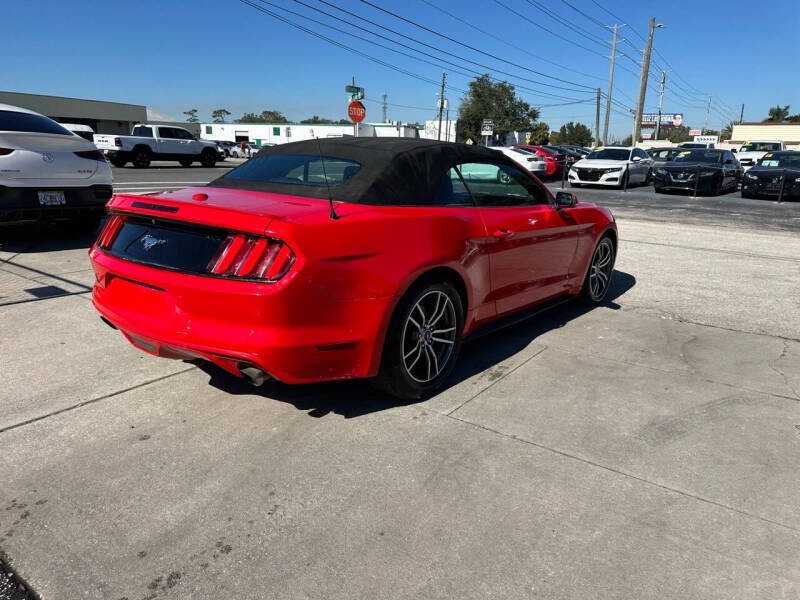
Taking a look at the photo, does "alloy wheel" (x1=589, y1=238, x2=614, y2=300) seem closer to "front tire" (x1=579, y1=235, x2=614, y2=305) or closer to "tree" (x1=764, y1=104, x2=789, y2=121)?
"front tire" (x1=579, y1=235, x2=614, y2=305)

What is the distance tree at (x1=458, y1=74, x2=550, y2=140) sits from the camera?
74.8 m

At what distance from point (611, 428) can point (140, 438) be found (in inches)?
98.0

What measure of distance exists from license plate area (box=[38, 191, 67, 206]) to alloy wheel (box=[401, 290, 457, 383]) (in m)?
5.61

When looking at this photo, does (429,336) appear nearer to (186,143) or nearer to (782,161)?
(782,161)

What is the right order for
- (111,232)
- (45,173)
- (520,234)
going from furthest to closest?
(45,173), (520,234), (111,232)

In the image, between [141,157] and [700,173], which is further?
[141,157]

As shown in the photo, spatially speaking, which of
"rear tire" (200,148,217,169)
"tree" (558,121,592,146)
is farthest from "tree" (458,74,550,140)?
"rear tire" (200,148,217,169)

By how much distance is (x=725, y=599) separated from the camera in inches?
79.3

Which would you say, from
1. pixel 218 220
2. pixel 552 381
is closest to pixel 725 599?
pixel 552 381

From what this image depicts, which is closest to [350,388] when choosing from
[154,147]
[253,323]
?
[253,323]

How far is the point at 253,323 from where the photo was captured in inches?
107

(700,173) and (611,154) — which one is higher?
(611,154)

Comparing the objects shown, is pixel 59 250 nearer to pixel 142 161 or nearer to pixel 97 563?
pixel 97 563

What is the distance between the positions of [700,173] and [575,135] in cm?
10150
